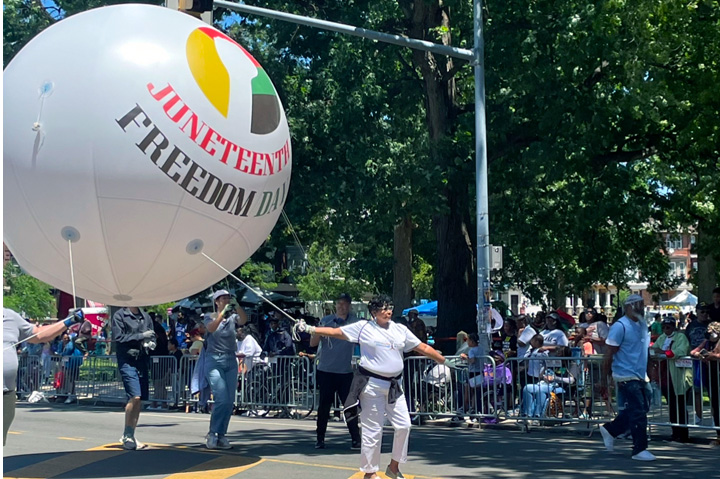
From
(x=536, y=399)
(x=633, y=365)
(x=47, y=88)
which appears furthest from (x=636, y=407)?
(x=47, y=88)

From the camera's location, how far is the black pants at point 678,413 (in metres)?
12.6

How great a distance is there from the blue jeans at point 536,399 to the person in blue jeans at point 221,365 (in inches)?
181

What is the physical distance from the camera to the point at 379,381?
352 inches

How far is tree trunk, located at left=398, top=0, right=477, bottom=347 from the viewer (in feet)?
65.0

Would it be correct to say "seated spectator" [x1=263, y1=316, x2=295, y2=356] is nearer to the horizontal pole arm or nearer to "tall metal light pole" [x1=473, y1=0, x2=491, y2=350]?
"tall metal light pole" [x1=473, y1=0, x2=491, y2=350]

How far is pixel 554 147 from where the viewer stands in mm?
18516

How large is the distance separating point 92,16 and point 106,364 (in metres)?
12.3

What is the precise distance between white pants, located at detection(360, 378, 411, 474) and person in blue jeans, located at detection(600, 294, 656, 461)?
2668 mm

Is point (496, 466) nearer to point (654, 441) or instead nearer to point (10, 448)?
point (654, 441)

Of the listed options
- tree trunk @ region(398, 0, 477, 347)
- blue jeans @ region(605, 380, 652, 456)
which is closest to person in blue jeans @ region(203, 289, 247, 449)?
blue jeans @ region(605, 380, 652, 456)

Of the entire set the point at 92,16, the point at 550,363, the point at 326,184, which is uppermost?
the point at 326,184

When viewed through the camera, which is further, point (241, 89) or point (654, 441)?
point (654, 441)

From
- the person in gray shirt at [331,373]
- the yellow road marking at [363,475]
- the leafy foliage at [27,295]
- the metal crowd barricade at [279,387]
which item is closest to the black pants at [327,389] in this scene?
the person in gray shirt at [331,373]

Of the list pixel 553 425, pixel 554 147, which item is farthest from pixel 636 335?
pixel 554 147
